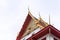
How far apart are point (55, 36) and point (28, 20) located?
938 centimetres

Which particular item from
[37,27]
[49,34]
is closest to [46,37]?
[49,34]

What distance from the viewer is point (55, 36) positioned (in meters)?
36.6

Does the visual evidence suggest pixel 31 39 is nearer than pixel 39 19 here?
Yes

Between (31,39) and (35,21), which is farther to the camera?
(35,21)

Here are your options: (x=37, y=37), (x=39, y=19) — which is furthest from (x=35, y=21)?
(x=37, y=37)

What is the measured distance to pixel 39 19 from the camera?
140ft

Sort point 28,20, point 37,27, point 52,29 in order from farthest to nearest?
point 28,20 → point 37,27 → point 52,29

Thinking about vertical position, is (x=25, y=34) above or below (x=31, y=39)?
below

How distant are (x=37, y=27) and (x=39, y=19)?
112cm

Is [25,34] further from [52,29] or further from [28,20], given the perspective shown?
[52,29]

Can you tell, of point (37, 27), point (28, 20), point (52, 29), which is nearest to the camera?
point (52, 29)

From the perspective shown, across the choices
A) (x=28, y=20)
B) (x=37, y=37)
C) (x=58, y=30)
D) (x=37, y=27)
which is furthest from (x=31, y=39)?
(x=28, y=20)

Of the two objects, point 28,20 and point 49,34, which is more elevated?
point 49,34

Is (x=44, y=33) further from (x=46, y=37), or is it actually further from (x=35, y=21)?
(x=35, y=21)
